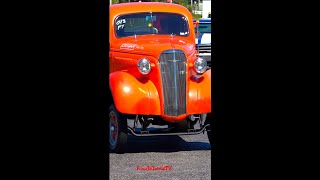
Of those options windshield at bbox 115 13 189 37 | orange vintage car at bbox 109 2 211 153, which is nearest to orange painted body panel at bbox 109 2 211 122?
orange vintage car at bbox 109 2 211 153

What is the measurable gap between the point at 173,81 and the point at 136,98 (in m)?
0.45

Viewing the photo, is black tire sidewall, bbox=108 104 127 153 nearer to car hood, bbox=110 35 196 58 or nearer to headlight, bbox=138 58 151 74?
headlight, bbox=138 58 151 74

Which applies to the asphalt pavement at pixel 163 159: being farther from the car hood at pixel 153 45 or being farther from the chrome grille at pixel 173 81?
the car hood at pixel 153 45

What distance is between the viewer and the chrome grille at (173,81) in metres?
8.30

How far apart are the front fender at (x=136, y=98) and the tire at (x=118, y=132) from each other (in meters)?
0.13

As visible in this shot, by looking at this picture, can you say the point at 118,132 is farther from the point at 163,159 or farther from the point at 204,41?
the point at 204,41

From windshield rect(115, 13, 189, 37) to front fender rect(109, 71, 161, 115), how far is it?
105cm

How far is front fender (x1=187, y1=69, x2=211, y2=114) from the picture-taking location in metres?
8.46

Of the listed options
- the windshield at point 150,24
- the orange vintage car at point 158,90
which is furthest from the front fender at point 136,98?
the windshield at point 150,24
